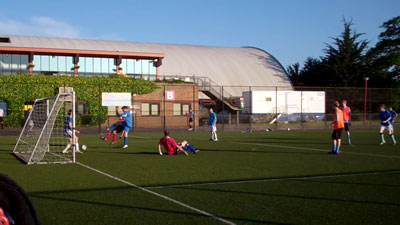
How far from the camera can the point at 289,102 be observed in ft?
155

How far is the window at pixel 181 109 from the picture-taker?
144 ft

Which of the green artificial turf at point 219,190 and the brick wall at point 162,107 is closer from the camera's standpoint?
the green artificial turf at point 219,190

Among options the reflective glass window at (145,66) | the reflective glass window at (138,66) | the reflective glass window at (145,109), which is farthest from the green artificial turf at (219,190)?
the reflective glass window at (145,66)

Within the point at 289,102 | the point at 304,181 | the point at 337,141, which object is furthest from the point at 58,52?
the point at 304,181

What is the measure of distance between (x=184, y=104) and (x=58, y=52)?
15.3 meters

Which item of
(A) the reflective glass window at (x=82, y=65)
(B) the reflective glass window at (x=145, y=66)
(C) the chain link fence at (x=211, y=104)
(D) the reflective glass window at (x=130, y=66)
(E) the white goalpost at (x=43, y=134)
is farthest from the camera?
(B) the reflective glass window at (x=145, y=66)

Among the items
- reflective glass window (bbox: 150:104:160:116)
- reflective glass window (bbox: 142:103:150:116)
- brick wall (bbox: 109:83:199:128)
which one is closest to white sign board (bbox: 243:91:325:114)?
brick wall (bbox: 109:83:199:128)

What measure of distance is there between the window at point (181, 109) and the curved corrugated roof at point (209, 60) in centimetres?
1476

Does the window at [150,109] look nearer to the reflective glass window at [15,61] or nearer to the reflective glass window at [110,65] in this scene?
the reflective glass window at [110,65]

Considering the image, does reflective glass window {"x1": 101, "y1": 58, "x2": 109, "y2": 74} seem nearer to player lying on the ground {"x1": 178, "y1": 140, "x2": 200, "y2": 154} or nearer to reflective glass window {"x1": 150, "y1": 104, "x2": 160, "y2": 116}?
reflective glass window {"x1": 150, "y1": 104, "x2": 160, "y2": 116}

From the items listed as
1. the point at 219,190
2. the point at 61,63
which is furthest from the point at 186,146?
the point at 61,63

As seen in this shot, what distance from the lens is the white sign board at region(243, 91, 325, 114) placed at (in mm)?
46094

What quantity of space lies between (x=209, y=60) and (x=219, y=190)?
183 feet

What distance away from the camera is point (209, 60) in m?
63.6
